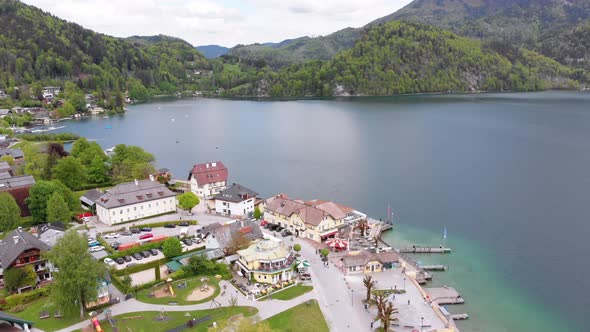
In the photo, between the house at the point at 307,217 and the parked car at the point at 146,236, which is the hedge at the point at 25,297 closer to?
the parked car at the point at 146,236

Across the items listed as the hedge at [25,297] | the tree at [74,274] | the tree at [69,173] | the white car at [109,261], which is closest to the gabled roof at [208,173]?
the tree at [69,173]

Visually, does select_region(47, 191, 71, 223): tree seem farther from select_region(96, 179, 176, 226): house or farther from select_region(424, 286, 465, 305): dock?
select_region(424, 286, 465, 305): dock

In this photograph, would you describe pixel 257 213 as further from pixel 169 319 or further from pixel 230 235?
pixel 169 319

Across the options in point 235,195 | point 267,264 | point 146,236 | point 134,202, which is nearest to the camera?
point 267,264

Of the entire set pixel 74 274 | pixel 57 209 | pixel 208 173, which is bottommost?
pixel 57 209

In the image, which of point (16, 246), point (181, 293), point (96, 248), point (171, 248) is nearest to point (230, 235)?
point (171, 248)

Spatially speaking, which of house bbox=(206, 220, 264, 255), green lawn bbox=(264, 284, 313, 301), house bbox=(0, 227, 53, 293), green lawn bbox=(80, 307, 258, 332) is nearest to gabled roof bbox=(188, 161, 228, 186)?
house bbox=(206, 220, 264, 255)
